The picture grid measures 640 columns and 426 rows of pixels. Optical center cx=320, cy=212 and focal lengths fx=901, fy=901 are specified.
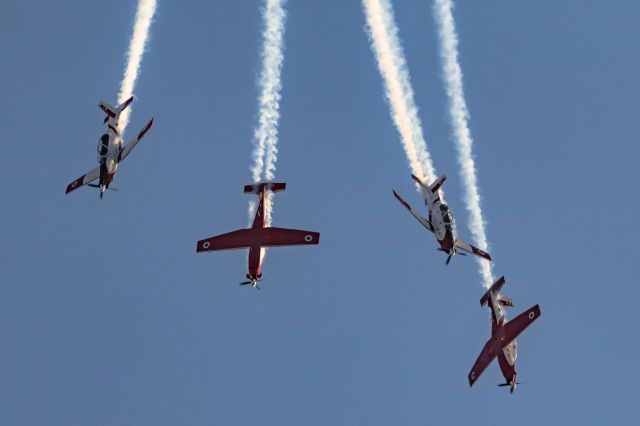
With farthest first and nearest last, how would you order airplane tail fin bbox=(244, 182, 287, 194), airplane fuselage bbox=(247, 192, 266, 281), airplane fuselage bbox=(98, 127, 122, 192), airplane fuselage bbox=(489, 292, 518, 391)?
airplane fuselage bbox=(98, 127, 122, 192), airplane tail fin bbox=(244, 182, 287, 194), airplane fuselage bbox=(489, 292, 518, 391), airplane fuselage bbox=(247, 192, 266, 281)

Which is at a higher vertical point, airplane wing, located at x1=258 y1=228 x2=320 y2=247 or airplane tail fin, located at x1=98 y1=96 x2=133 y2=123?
airplane tail fin, located at x1=98 y1=96 x2=133 y2=123

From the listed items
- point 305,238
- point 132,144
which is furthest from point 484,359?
point 132,144

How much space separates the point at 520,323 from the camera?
56531mm

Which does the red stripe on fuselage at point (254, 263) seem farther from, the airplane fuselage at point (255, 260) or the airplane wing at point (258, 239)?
the airplane wing at point (258, 239)

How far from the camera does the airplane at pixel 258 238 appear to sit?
54.5 m

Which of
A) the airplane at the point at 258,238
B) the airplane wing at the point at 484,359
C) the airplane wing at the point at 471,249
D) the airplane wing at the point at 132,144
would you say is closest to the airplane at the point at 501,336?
the airplane wing at the point at 484,359

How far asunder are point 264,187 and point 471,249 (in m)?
14.4

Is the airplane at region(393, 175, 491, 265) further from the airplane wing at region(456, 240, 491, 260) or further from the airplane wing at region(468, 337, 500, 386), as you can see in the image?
the airplane wing at region(468, 337, 500, 386)

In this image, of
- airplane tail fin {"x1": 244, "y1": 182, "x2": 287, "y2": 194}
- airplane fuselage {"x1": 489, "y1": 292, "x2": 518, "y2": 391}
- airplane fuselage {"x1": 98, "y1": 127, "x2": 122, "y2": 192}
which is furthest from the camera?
airplane fuselage {"x1": 98, "y1": 127, "x2": 122, "y2": 192}

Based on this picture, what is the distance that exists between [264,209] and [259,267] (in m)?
4.63

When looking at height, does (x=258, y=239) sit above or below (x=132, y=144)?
below

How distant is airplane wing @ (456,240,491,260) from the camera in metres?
59.0

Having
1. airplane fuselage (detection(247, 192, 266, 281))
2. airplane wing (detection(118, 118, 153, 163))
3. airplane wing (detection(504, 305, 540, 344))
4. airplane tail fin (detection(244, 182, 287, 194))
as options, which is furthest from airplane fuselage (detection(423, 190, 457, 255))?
airplane wing (detection(118, 118, 153, 163))

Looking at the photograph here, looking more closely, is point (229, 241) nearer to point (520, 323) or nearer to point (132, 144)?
point (132, 144)
